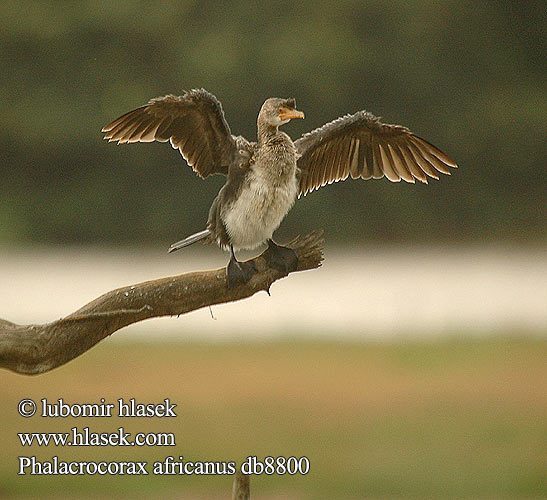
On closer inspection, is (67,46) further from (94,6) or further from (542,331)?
(542,331)

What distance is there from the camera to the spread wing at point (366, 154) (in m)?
1.42

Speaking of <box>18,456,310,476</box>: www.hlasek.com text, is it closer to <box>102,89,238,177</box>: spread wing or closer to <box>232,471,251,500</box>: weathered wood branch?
<box>232,471,251,500</box>: weathered wood branch

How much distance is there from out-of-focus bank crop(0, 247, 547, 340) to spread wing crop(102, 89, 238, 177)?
0.50m

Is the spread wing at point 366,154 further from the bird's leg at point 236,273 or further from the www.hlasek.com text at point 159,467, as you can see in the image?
the www.hlasek.com text at point 159,467

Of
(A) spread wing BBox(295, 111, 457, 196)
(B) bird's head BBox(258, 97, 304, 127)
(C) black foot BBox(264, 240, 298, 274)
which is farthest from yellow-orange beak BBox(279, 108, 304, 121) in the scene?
(C) black foot BBox(264, 240, 298, 274)

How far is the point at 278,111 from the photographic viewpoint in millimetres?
1307

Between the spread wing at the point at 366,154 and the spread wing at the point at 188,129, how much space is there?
0.12 metres

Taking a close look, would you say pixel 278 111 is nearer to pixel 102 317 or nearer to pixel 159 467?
pixel 102 317

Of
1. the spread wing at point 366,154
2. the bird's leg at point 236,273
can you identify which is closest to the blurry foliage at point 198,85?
the spread wing at point 366,154

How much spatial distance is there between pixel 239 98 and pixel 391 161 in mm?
494

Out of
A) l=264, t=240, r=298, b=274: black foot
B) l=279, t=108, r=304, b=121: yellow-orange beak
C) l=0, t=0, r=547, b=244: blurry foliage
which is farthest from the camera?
l=0, t=0, r=547, b=244: blurry foliage

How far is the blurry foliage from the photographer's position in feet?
6.29

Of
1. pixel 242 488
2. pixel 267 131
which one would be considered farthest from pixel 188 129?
pixel 242 488

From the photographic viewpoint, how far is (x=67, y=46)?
1.94 m
